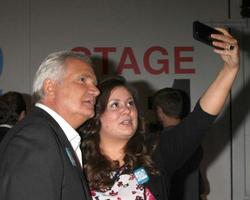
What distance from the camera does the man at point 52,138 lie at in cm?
113

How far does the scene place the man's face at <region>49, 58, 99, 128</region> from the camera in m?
1.50

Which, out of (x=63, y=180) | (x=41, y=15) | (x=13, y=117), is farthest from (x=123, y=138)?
(x=41, y=15)

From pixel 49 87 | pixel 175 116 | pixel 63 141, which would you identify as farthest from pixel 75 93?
pixel 175 116

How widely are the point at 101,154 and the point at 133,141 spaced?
0.16m

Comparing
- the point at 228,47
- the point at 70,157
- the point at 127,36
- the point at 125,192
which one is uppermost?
the point at 127,36

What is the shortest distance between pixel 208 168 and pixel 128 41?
157 cm

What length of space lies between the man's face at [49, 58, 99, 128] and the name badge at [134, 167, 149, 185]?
362 millimetres

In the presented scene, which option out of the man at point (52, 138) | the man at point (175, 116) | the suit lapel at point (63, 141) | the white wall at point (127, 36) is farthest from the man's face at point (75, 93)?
the white wall at point (127, 36)

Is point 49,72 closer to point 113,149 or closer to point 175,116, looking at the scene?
point 113,149

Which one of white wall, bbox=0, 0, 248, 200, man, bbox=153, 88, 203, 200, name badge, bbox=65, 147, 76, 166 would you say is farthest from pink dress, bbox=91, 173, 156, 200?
white wall, bbox=0, 0, 248, 200

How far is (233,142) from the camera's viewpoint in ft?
14.0

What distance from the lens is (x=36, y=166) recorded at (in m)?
1.13

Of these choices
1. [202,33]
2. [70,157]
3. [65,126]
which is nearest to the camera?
[70,157]

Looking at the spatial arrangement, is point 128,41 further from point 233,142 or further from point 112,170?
point 112,170
